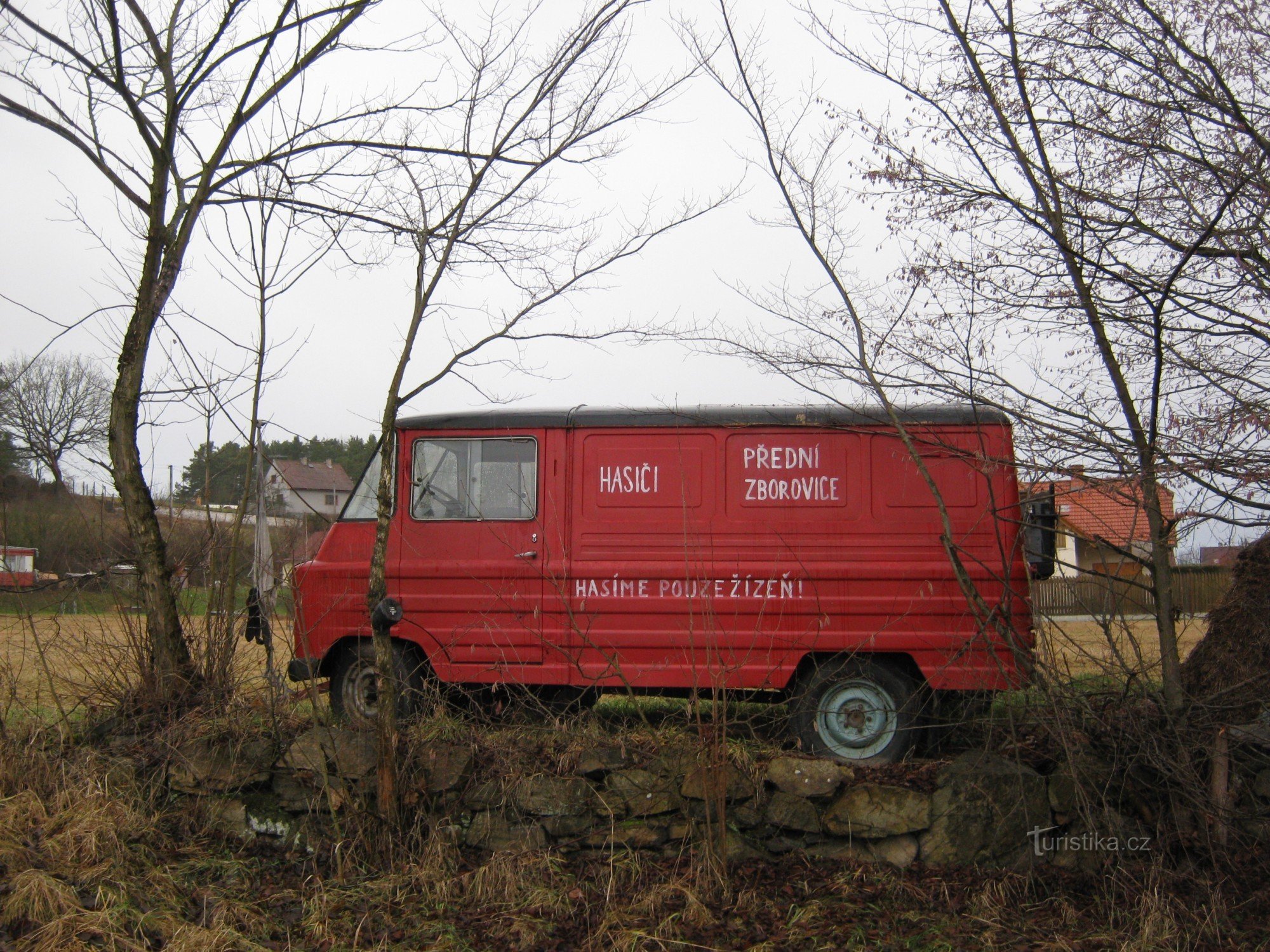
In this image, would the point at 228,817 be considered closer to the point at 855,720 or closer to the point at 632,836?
the point at 632,836

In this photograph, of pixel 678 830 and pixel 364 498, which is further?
pixel 364 498

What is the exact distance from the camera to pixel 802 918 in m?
4.58

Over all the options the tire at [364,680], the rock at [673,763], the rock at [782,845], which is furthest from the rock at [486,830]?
the rock at [782,845]

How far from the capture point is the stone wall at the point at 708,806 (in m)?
5.01

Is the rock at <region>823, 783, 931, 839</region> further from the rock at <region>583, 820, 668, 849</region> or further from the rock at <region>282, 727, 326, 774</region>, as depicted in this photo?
the rock at <region>282, 727, 326, 774</region>

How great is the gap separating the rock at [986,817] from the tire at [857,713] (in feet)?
2.75

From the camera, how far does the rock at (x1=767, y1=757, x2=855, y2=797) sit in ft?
16.9

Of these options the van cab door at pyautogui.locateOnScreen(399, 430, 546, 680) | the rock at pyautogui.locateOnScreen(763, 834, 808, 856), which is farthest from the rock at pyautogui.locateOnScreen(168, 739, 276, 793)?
the rock at pyautogui.locateOnScreen(763, 834, 808, 856)

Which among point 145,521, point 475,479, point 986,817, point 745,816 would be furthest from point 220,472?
point 986,817

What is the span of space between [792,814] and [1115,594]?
81.7 inches

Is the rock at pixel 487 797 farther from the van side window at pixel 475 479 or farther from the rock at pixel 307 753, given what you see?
the van side window at pixel 475 479

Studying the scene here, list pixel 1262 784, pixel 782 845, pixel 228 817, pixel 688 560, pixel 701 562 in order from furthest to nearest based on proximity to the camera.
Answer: pixel 701 562 → pixel 688 560 → pixel 228 817 → pixel 782 845 → pixel 1262 784

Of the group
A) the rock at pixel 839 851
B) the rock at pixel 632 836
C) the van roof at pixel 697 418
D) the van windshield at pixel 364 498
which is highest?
the van roof at pixel 697 418

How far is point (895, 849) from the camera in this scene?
5090 mm
